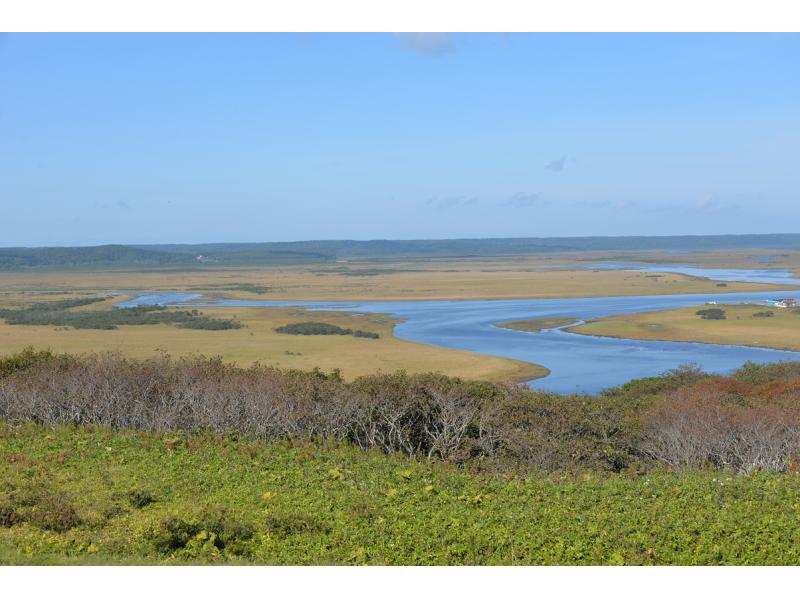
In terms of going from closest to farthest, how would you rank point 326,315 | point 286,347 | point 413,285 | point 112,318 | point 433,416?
1. point 433,416
2. point 286,347
3. point 112,318
4. point 326,315
5. point 413,285

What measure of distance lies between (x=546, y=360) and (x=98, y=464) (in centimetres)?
2882

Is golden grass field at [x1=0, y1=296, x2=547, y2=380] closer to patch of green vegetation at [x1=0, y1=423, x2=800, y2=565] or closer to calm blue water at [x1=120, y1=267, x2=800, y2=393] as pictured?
calm blue water at [x1=120, y1=267, x2=800, y2=393]

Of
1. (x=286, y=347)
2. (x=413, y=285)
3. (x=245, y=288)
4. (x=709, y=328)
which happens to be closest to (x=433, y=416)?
(x=286, y=347)

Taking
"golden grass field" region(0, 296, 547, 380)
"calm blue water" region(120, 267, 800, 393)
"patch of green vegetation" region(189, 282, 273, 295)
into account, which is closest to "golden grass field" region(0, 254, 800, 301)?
"patch of green vegetation" region(189, 282, 273, 295)

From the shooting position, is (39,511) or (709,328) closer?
(39,511)

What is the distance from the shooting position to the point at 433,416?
61.0 feet

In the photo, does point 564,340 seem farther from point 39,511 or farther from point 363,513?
point 39,511

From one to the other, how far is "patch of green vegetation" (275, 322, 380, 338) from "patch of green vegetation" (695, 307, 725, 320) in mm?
22839

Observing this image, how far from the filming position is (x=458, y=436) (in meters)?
17.7

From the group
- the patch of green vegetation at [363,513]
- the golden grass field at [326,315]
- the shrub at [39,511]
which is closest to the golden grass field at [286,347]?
the golden grass field at [326,315]

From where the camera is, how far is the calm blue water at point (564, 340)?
38281 mm

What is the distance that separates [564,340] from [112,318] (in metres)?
33.0

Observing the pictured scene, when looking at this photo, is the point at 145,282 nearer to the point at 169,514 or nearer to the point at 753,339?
the point at 753,339

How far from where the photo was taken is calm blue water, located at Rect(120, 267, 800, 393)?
38.3 m
